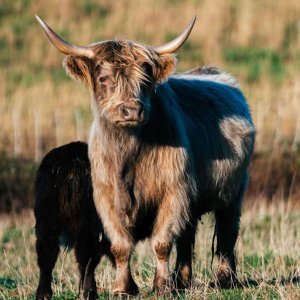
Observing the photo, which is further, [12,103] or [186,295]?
[12,103]

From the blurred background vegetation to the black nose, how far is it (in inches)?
387

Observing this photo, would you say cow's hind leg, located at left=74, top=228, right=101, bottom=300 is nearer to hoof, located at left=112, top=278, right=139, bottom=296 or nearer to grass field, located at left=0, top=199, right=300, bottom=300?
hoof, located at left=112, top=278, right=139, bottom=296

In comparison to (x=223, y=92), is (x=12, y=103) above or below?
below

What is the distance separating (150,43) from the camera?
3141 centimetres

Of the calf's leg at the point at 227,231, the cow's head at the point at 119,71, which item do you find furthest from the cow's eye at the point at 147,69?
the calf's leg at the point at 227,231

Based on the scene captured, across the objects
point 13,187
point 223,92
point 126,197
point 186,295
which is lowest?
point 13,187

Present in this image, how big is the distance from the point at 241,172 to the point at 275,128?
1383 cm

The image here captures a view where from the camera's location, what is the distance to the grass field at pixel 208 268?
9055mm

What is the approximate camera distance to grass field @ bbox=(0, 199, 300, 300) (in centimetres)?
905

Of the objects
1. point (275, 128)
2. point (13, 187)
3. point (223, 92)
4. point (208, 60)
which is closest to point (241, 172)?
point (223, 92)

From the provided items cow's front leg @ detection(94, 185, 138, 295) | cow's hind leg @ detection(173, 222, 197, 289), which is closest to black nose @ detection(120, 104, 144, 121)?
cow's front leg @ detection(94, 185, 138, 295)

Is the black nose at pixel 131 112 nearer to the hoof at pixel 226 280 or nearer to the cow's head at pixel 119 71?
the cow's head at pixel 119 71

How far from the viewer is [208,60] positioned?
30.5 m

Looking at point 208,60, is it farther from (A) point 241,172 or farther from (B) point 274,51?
(A) point 241,172
